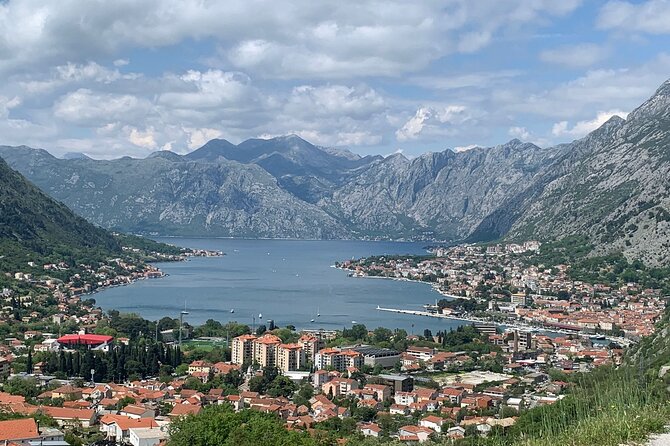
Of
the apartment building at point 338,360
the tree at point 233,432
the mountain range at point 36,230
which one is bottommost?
the apartment building at point 338,360

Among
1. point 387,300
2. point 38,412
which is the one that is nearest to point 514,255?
point 387,300

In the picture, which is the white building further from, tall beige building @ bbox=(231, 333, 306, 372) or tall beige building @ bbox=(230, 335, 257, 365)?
tall beige building @ bbox=(230, 335, 257, 365)

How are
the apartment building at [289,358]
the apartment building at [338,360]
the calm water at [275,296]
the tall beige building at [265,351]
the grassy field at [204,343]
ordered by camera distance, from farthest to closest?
the calm water at [275,296]
the grassy field at [204,343]
the apartment building at [289,358]
the tall beige building at [265,351]
the apartment building at [338,360]

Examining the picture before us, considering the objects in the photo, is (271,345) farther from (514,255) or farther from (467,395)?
(514,255)

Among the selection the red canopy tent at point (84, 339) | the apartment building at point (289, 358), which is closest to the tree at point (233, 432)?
the apartment building at point (289, 358)

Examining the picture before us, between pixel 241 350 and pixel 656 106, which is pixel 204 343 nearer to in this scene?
pixel 241 350

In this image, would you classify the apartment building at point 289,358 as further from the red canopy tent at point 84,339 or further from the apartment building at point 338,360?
the red canopy tent at point 84,339

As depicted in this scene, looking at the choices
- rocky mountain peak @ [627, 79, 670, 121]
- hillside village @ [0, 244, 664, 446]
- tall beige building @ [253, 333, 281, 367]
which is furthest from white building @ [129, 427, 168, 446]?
rocky mountain peak @ [627, 79, 670, 121]

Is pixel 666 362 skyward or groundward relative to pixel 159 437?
skyward
